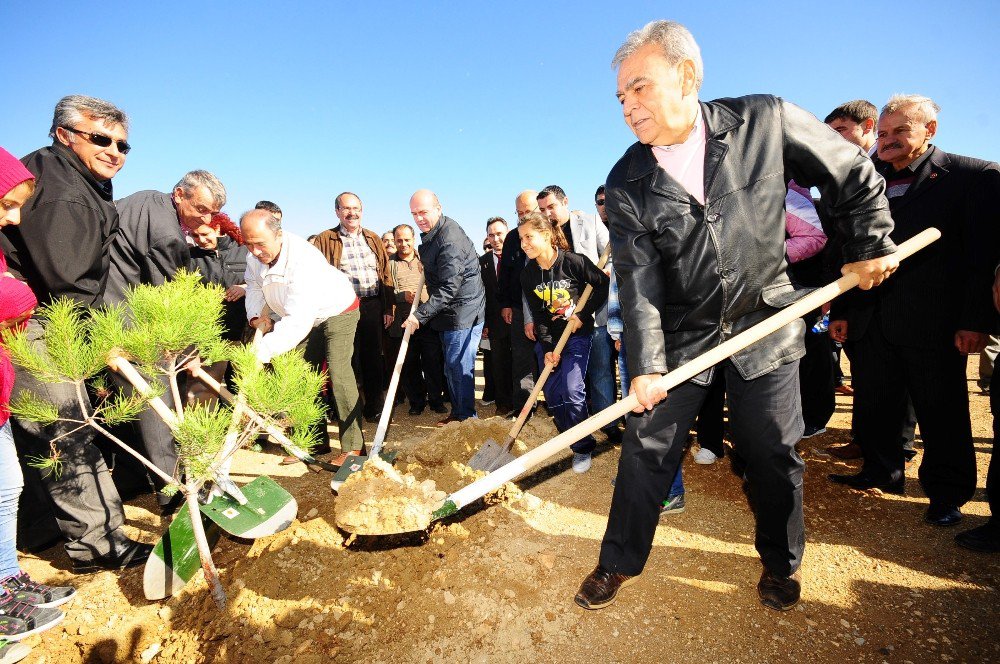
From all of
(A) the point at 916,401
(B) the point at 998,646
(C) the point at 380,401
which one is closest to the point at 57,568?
(C) the point at 380,401

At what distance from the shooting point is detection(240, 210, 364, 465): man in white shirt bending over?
3191mm

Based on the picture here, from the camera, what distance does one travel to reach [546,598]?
7.09 feet

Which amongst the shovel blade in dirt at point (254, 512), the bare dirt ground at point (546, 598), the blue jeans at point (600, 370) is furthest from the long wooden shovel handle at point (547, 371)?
the shovel blade in dirt at point (254, 512)

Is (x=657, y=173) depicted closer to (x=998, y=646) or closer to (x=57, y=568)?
(x=998, y=646)

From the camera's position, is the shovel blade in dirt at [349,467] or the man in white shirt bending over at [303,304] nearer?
the shovel blade in dirt at [349,467]

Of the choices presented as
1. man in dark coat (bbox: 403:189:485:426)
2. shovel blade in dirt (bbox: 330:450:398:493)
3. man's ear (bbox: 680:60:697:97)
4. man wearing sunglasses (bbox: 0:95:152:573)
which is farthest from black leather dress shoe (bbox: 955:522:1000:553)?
man wearing sunglasses (bbox: 0:95:152:573)

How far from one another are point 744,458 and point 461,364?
305cm

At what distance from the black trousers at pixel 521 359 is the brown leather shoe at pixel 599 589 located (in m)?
2.49

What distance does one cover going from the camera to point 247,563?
93.8 inches

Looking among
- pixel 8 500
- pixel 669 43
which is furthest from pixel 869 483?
pixel 8 500

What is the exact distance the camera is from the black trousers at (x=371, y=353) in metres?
5.00

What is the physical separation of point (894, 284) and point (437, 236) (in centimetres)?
360

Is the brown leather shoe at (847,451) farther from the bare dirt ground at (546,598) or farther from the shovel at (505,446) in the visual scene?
the shovel at (505,446)

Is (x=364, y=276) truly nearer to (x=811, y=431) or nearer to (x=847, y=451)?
(x=811, y=431)
